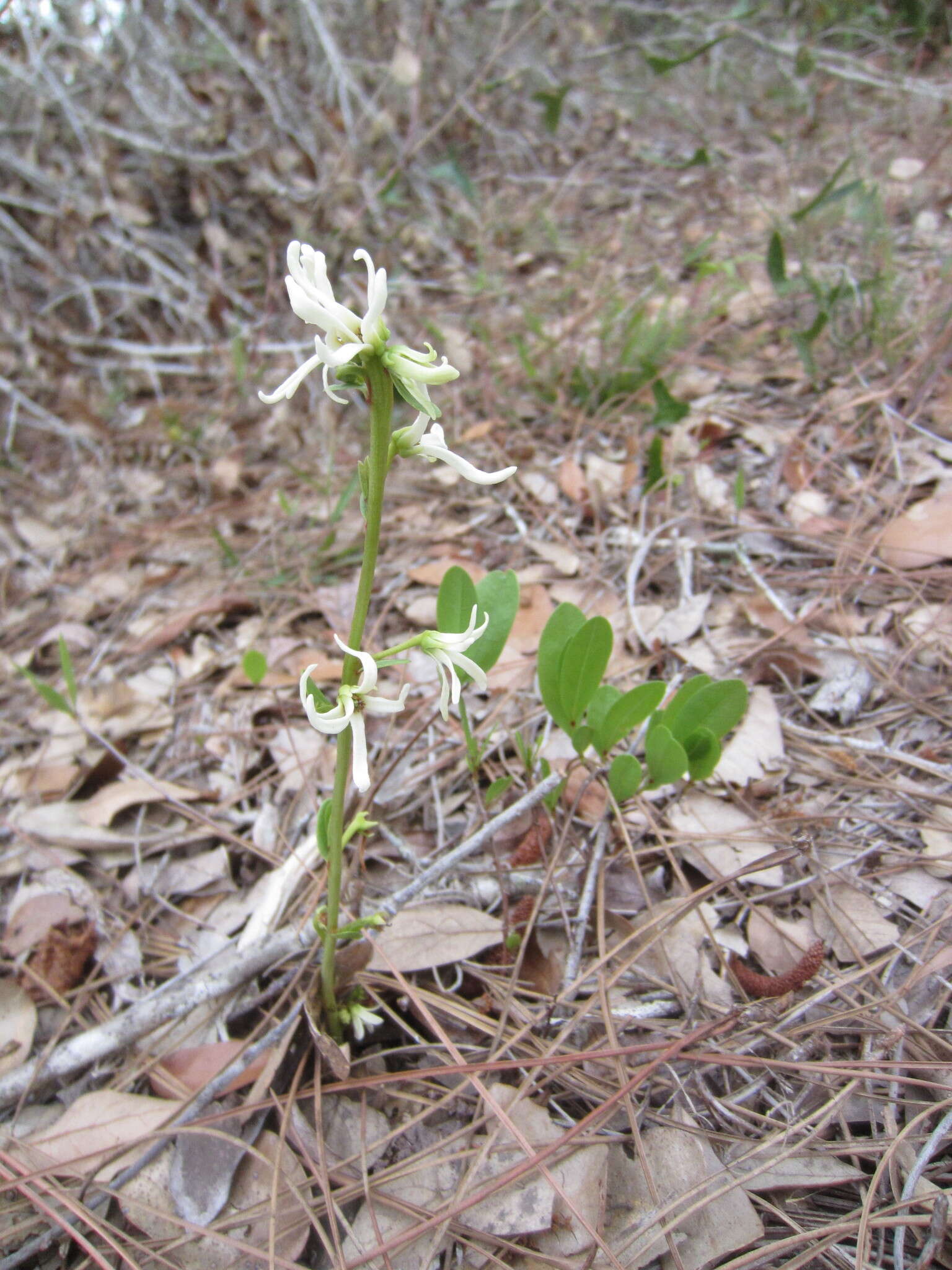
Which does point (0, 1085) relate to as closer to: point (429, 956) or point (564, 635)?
point (429, 956)

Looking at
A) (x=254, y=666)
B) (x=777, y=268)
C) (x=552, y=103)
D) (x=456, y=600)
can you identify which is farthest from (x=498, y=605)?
(x=552, y=103)

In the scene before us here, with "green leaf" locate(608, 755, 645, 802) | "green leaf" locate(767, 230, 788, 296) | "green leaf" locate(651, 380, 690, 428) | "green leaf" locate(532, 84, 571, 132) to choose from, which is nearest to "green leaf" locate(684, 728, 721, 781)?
"green leaf" locate(608, 755, 645, 802)

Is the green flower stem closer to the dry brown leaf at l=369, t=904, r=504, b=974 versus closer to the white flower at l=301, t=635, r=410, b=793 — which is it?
the white flower at l=301, t=635, r=410, b=793

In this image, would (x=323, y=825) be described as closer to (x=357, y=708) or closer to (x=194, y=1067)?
(x=357, y=708)

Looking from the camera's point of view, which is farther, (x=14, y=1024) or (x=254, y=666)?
(x=254, y=666)

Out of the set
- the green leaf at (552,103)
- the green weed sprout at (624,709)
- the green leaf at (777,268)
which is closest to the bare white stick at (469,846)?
the green weed sprout at (624,709)

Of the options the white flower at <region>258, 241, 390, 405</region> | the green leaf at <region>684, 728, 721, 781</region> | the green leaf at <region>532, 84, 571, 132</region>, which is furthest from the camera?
the green leaf at <region>532, 84, 571, 132</region>
